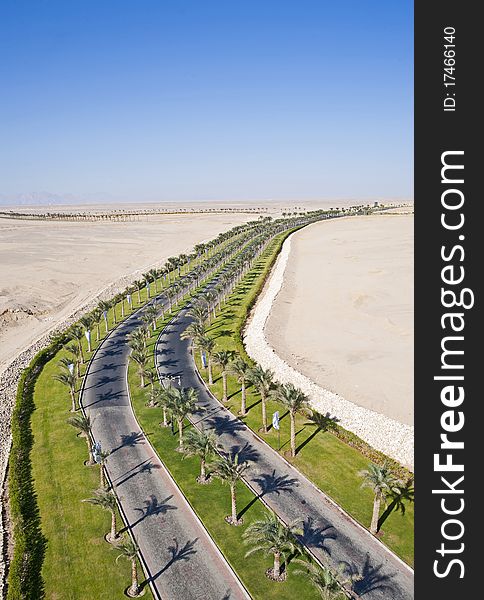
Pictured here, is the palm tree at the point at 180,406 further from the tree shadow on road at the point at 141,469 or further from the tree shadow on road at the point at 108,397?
the tree shadow on road at the point at 108,397

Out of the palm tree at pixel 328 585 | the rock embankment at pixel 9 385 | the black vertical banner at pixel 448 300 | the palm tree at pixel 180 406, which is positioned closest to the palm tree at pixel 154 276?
the rock embankment at pixel 9 385

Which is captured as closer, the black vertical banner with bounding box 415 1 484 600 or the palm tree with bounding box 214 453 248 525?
the black vertical banner with bounding box 415 1 484 600

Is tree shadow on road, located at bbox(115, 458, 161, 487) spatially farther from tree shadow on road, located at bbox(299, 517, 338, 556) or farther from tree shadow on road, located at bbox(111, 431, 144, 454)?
tree shadow on road, located at bbox(299, 517, 338, 556)

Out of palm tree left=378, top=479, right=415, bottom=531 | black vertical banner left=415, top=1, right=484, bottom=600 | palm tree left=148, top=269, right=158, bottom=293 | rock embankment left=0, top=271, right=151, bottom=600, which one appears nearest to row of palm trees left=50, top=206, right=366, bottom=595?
palm tree left=148, top=269, right=158, bottom=293

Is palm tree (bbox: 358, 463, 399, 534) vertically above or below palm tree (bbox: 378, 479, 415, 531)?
above

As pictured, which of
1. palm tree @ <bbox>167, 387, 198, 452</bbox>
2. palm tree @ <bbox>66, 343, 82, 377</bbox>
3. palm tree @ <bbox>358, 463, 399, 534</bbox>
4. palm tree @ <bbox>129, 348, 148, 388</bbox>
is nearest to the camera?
palm tree @ <bbox>358, 463, 399, 534</bbox>

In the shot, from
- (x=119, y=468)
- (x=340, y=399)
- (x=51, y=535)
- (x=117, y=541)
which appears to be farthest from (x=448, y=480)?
(x=340, y=399)

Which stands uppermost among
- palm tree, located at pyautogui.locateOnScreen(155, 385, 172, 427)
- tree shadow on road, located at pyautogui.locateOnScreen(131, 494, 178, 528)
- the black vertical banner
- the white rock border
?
the black vertical banner
